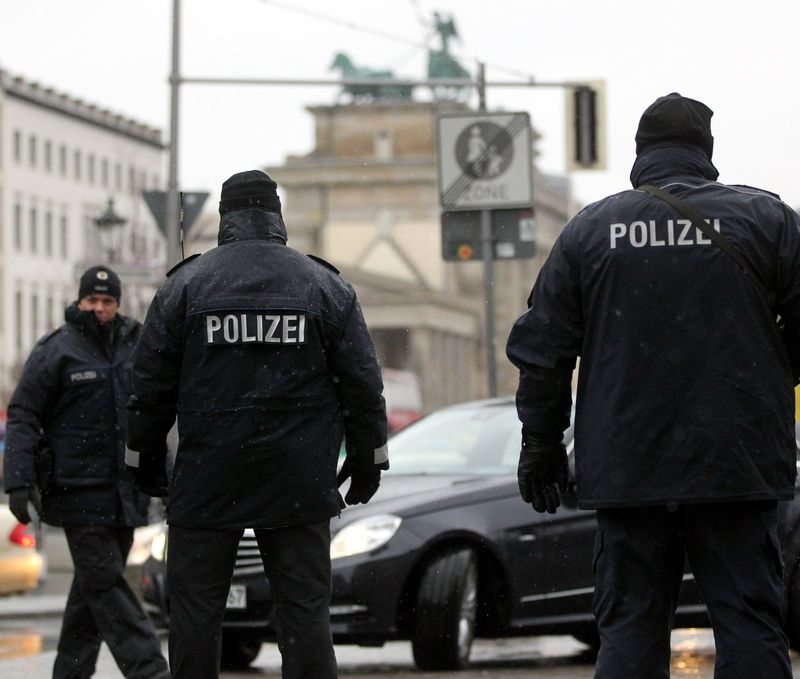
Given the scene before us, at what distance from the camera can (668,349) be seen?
5414 millimetres

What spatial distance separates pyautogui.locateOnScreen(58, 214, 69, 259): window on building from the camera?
341ft

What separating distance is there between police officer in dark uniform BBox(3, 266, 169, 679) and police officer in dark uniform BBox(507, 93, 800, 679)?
3.22 m

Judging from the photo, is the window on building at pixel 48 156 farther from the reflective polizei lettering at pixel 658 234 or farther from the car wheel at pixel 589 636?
the reflective polizei lettering at pixel 658 234

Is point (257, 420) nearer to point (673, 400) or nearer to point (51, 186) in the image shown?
point (673, 400)

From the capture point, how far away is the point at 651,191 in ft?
18.2

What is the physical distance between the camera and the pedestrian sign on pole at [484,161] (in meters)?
19.4

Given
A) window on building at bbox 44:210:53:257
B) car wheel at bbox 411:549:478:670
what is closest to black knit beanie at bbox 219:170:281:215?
car wheel at bbox 411:549:478:670

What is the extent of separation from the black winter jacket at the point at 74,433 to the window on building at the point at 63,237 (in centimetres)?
9637

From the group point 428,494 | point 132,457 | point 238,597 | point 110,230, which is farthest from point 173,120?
point 132,457

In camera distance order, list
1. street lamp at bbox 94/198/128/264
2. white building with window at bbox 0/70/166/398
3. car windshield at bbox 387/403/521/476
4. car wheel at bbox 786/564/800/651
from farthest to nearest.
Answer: white building with window at bbox 0/70/166/398 < street lamp at bbox 94/198/128/264 < car windshield at bbox 387/403/521/476 < car wheel at bbox 786/564/800/651

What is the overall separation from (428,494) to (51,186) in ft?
311

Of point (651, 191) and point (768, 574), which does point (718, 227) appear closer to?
point (651, 191)

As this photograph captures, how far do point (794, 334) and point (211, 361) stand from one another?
1.75 metres

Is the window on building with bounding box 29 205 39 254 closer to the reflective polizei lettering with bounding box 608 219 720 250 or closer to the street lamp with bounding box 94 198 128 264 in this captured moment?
the street lamp with bounding box 94 198 128 264
